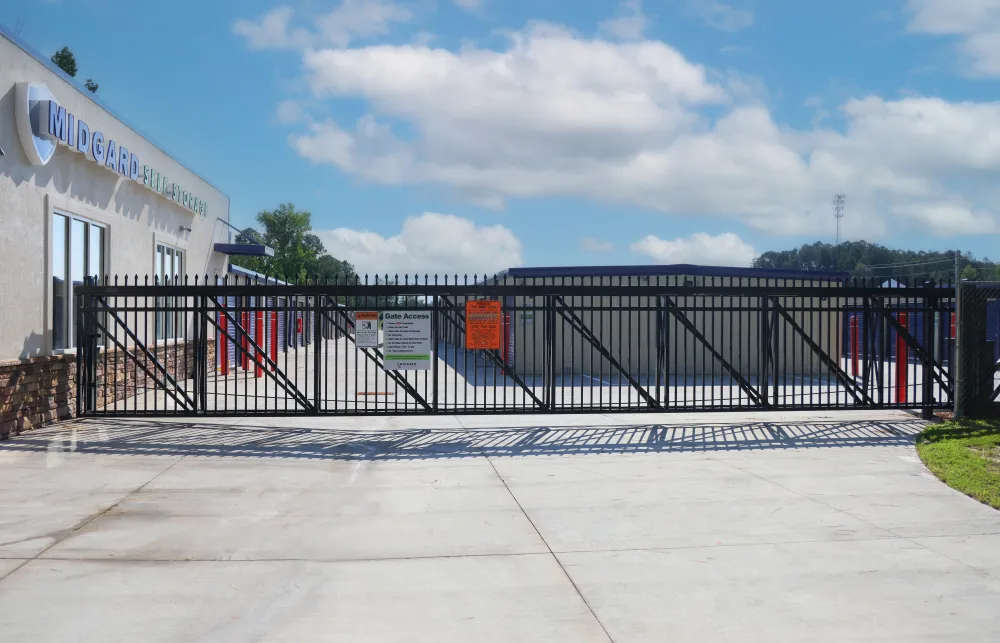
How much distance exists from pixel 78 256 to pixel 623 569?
11661mm

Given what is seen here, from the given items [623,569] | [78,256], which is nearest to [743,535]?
[623,569]

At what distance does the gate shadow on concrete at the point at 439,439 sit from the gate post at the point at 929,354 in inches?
21.0

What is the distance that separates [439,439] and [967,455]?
705 centimetres

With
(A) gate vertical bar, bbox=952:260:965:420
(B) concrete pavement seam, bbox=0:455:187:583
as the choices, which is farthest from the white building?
(A) gate vertical bar, bbox=952:260:965:420

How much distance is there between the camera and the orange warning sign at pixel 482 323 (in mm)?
12609

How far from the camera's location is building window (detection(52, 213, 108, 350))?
12.8 metres

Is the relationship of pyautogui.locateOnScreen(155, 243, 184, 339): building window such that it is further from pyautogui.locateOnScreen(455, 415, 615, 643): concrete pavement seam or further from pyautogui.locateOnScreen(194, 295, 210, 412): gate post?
pyautogui.locateOnScreen(455, 415, 615, 643): concrete pavement seam

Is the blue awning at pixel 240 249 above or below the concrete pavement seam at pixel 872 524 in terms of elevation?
above

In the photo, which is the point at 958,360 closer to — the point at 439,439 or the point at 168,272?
the point at 439,439

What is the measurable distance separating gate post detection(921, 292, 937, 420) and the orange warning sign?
724 cm

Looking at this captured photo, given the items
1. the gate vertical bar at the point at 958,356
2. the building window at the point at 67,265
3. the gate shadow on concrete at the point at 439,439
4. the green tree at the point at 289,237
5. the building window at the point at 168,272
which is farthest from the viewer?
the green tree at the point at 289,237

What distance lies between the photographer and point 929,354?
44.4 feet

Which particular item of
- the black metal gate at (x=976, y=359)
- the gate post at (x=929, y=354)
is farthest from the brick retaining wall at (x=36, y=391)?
the black metal gate at (x=976, y=359)

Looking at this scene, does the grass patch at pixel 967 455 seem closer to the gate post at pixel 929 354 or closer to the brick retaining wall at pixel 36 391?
the gate post at pixel 929 354
